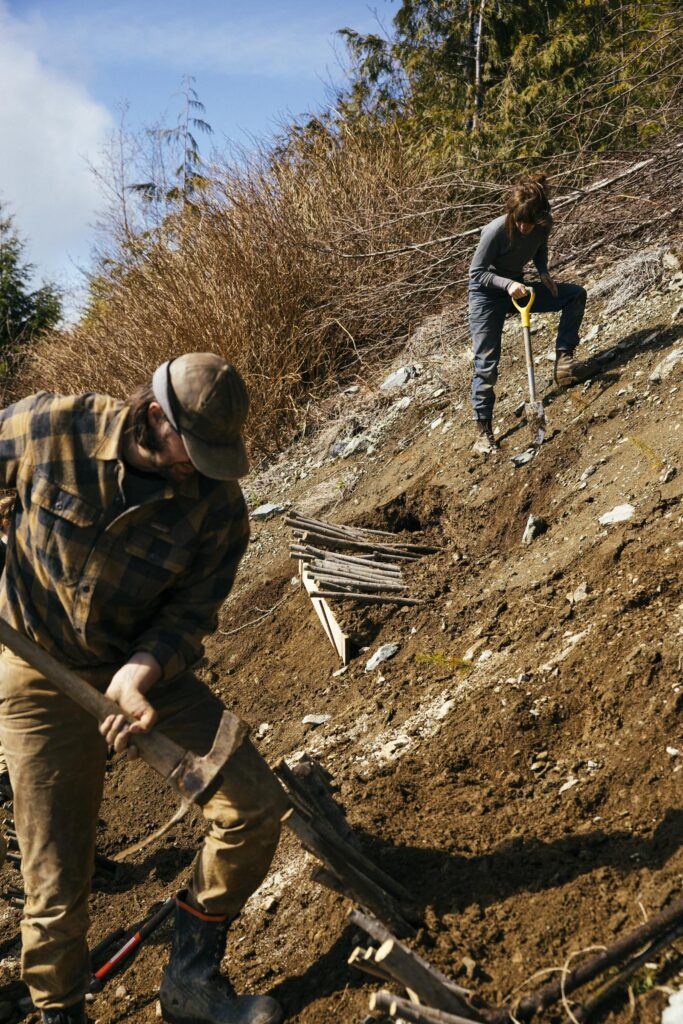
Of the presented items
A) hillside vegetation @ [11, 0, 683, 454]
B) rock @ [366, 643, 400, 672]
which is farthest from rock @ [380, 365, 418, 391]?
rock @ [366, 643, 400, 672]

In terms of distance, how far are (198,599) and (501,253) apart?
441 centimetres

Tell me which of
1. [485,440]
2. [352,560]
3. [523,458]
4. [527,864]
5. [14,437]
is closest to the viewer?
[14,437]

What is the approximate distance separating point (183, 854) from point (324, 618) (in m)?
1.67

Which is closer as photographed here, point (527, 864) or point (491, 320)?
point (527, 864)

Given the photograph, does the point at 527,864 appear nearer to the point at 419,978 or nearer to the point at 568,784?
the point at 568,784

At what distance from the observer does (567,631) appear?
4125 millimetres

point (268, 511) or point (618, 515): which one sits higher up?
point (268, 511)

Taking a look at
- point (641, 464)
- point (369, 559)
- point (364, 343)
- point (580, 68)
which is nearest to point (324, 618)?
point (369, 559)

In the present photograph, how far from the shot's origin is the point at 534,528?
5.37 meters

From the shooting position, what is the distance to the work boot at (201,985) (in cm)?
276

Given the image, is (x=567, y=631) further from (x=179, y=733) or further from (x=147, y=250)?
(x=147, y=250)

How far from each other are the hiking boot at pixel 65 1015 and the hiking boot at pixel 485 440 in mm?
4580

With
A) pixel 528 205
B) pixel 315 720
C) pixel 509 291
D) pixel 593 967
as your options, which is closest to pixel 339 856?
pixel 593 967

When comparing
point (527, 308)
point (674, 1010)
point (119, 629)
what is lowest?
point (674, 1010)
